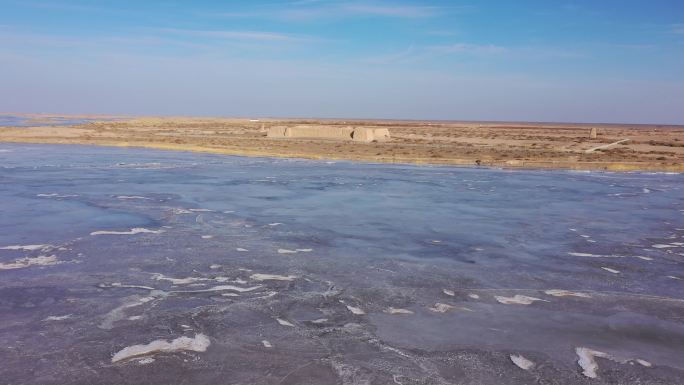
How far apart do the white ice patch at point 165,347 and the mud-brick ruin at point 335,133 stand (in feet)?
95.7

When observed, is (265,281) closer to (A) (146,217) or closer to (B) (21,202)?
(A) (146,217)

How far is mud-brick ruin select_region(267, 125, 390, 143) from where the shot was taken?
111ft

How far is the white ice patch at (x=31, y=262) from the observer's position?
6680 mm

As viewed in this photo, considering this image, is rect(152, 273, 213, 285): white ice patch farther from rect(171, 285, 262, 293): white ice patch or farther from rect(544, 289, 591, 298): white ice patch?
rect(544, 289, 591, 298): white ice patch

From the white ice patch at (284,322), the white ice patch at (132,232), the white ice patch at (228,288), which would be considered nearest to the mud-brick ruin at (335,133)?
the white ice patch at (132,232)

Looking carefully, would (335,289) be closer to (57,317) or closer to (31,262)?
(57,317)

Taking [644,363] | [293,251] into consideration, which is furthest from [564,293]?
[293,251]

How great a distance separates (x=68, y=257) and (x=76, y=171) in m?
11.1

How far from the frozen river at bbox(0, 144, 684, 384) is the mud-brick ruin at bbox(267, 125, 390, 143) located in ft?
69.4

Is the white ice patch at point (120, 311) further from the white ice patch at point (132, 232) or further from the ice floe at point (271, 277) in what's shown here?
the white ice patch at point (132, 232)

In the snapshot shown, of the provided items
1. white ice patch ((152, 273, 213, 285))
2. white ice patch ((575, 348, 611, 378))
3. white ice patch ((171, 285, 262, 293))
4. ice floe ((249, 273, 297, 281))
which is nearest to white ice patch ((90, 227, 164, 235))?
white ice patch ((152, 273, 213, 285))

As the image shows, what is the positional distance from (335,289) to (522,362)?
2198mm

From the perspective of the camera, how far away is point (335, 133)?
3447 centimetres

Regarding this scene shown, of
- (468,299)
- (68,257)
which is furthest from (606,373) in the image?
(68,257)
